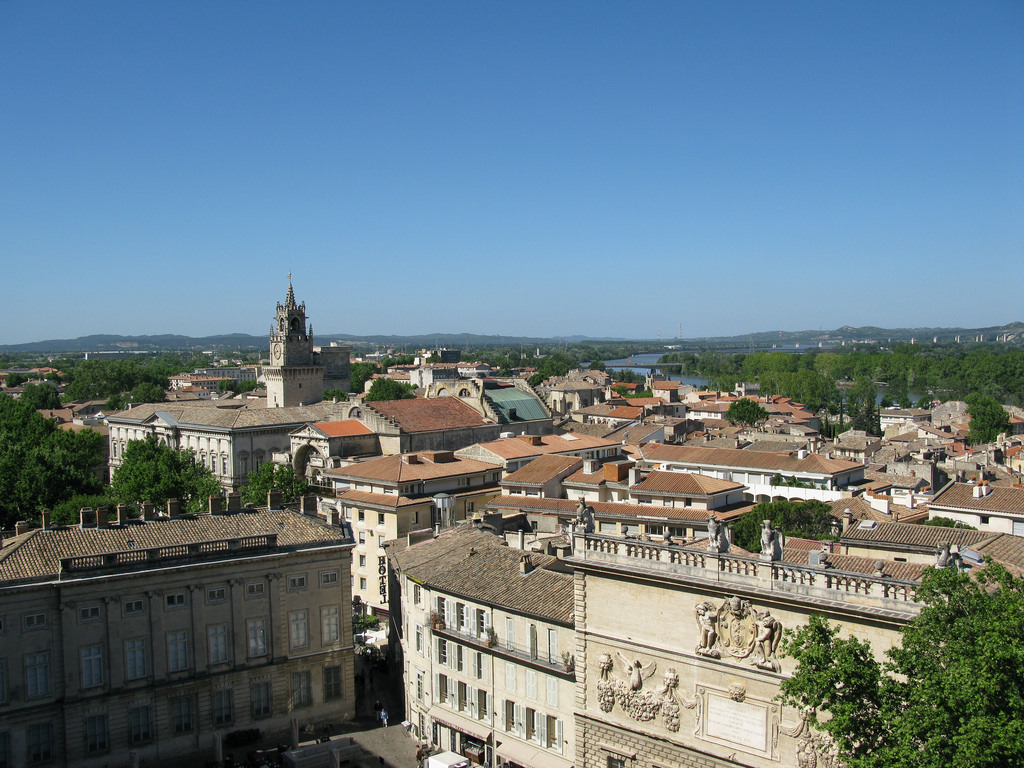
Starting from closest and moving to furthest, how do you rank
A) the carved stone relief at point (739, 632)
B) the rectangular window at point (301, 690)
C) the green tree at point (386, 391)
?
the carved stone relief at point (739, 632)
the rectangular window at point (301, 690)
the green tree at point (386, 391)

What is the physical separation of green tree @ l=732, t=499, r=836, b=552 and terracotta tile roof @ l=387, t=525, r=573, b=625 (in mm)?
13494

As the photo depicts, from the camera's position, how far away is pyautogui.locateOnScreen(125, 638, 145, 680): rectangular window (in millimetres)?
29125

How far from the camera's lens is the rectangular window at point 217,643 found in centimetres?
3061

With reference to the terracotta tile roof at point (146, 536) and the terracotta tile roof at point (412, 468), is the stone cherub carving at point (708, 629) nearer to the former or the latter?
the terracotta tile roof at point (146, 536)

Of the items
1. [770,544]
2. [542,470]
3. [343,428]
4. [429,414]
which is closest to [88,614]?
[770,544]

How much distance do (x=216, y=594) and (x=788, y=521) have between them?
27.0m

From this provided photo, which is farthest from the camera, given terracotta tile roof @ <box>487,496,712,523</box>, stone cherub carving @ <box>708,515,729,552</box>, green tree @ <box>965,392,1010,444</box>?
green tree @ <box>965,392,1010,444</box>

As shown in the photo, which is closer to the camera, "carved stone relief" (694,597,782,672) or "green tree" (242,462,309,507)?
"carved stone relief" (694,597,782,672)

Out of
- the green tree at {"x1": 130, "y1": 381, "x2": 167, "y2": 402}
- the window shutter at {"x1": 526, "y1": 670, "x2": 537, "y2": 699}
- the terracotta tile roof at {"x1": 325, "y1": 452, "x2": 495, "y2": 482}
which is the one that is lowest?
the window shutter at {"x1": 526, "y1": 670, "x2": 537, "y2": 699}

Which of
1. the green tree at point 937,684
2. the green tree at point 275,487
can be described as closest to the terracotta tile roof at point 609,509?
the green tree at point 275,487

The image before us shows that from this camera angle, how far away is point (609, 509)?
4912cm

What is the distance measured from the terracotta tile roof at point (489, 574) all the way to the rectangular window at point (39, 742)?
41.5 feet

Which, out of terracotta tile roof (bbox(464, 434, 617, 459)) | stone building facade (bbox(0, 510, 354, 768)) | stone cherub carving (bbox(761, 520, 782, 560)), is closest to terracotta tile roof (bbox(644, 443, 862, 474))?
terracotta tile roof (bbox(464, 434, 617, 459))

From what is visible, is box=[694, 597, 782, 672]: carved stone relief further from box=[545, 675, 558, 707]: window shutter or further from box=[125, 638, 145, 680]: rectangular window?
box=[125, 638, 145, 680]: rectangular window
